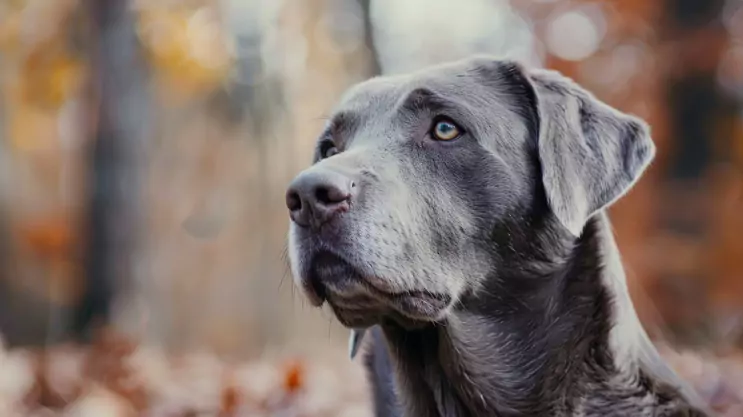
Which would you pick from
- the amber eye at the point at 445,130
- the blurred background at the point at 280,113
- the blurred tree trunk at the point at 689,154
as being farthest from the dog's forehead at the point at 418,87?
the blurred tree trunk at the point at 689,154

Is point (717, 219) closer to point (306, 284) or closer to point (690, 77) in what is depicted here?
point (690, 77)

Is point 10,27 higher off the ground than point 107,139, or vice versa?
point 10,27

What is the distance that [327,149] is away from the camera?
3920mm

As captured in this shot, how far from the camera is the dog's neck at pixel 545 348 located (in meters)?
3.24

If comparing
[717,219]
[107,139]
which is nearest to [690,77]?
[717,219]

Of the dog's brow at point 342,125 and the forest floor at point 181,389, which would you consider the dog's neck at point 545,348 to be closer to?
the dog's brow at point 342,125

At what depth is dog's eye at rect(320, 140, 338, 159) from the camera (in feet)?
12.6

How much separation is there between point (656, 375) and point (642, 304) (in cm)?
712

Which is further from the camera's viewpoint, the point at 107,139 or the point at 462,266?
the point at 107,139

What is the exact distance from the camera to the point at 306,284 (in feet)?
9.93

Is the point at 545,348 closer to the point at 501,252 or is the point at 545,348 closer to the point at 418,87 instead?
the point at 501,252

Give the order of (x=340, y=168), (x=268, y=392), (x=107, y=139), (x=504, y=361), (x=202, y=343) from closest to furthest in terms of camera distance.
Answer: (x=340, y=168) < (x=504, y=361) < (x=268, y=392) < (x=107, y=139) < (x=202, y=343)

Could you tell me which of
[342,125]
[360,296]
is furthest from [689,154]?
[360,296]

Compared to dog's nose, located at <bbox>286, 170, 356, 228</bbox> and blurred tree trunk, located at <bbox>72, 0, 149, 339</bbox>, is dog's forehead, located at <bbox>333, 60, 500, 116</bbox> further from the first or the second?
blurred tree trunk, located at <bbox>72, 0, 149, 339</bbox>
